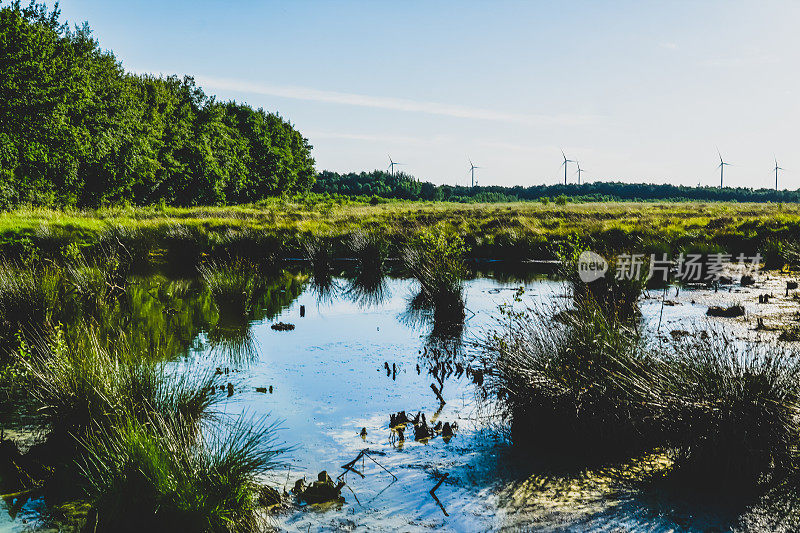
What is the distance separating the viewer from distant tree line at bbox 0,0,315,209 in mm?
30625

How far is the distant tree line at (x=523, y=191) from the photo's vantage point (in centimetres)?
11888

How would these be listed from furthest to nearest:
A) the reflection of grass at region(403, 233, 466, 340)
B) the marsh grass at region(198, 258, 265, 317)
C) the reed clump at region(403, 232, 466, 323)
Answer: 1. the marsh grass at region(198, 258, 265, 317)
2. the reed clump at region(403, 232, 466, 323)
3. the reflection of grass at region(403, 233, 466, 340)

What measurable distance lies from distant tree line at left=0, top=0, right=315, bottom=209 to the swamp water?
2382 cm

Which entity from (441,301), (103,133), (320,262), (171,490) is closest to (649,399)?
(171,490)

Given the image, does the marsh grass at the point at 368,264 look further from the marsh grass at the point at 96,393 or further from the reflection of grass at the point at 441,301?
the marsh grass at the point at 96,393

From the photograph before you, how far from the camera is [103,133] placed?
3884 cm

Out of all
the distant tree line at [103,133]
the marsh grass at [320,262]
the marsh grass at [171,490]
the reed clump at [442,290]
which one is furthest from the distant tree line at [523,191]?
the marsh grass at [171,490]

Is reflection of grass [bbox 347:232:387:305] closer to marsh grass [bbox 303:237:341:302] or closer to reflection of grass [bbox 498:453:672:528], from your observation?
marsh grass [bbox 303:237:341:302]

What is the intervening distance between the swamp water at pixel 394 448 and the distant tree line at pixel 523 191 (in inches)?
3998

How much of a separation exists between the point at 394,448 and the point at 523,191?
143 m

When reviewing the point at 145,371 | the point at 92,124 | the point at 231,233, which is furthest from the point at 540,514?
the point at 92,124

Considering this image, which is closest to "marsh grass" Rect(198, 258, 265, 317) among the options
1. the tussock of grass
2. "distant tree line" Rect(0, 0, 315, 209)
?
the tussock of grass

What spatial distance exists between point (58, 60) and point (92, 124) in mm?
6565

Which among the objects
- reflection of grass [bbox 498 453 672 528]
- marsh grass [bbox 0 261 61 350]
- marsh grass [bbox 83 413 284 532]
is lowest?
reflection of grass [bbox 498 453 672 528]
